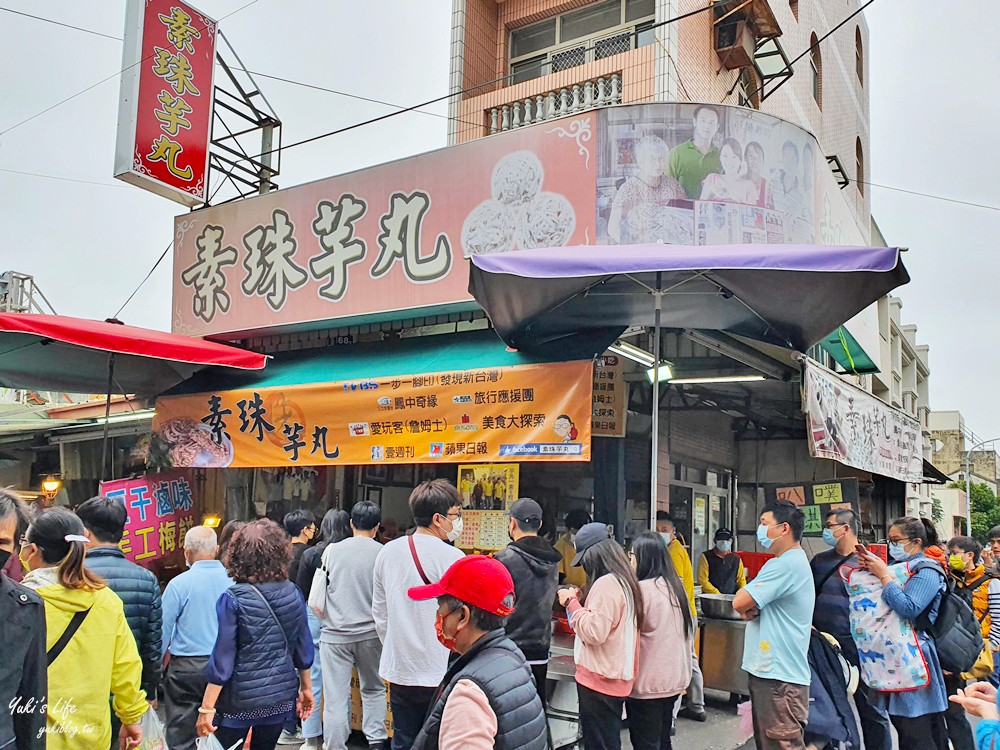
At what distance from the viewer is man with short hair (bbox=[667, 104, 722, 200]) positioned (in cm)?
691

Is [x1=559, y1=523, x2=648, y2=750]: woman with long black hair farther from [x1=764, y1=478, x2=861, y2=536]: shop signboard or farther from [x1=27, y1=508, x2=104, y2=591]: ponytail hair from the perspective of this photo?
[x1=764, y1=478, x2=861, y2=536]: shop signboard

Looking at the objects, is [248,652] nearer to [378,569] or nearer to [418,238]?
[378,569]

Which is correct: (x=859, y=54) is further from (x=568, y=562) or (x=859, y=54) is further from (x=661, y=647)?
(x=661, y=647)

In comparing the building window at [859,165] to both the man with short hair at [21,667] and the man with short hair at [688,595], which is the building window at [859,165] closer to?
the man with short hair at [688,595]

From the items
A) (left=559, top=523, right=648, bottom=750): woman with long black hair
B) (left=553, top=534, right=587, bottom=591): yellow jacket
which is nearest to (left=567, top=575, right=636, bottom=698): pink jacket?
(left=559, top=523, right=648, bottom=750): woman with long black hair

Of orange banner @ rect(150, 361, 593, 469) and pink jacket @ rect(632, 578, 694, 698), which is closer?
pink jacket @ rect(632, 578, 694, 698)

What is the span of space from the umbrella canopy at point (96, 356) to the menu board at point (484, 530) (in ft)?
10.2

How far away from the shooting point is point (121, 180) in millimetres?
9180

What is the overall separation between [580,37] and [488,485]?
28.7ft

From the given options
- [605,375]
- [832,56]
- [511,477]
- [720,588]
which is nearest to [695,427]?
[720,588]

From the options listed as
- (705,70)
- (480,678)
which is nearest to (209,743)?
(480,678)

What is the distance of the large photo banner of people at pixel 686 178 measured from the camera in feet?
22.5

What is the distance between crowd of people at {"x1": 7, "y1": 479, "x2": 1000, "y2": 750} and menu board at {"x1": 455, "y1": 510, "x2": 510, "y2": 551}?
4.02 feet

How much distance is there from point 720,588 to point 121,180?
28.9 ft
